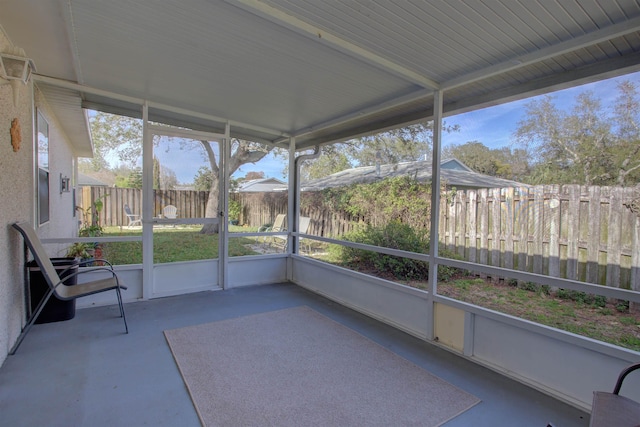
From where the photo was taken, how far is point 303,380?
2.34 meters

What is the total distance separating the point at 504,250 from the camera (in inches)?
152

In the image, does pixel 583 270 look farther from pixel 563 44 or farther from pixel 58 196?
pixel 58 196

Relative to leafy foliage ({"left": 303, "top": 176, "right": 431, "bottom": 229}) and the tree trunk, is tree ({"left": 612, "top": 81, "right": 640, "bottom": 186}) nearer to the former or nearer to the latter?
leafy foliage ({"left": 303, "top": 176, "right": 431, "bottom": 229})

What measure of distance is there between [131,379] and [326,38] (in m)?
2.82

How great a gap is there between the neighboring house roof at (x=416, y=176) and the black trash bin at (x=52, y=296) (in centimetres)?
370

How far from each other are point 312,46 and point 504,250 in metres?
3.25

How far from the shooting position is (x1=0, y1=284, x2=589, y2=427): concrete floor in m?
1.92

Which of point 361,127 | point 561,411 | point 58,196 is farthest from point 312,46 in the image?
point 58,196

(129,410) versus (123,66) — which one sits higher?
(123,66)

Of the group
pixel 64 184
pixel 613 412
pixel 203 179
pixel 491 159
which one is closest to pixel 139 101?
pixel 203 179

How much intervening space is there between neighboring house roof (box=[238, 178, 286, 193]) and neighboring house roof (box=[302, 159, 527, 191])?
63 cm

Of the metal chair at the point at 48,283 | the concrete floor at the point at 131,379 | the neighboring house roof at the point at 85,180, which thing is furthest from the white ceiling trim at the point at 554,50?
the neighboring house roof at the point at 85,180

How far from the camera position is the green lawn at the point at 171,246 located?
4172 millimetres

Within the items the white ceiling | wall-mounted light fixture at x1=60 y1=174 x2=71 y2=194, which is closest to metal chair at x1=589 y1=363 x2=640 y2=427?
the white ceiling
